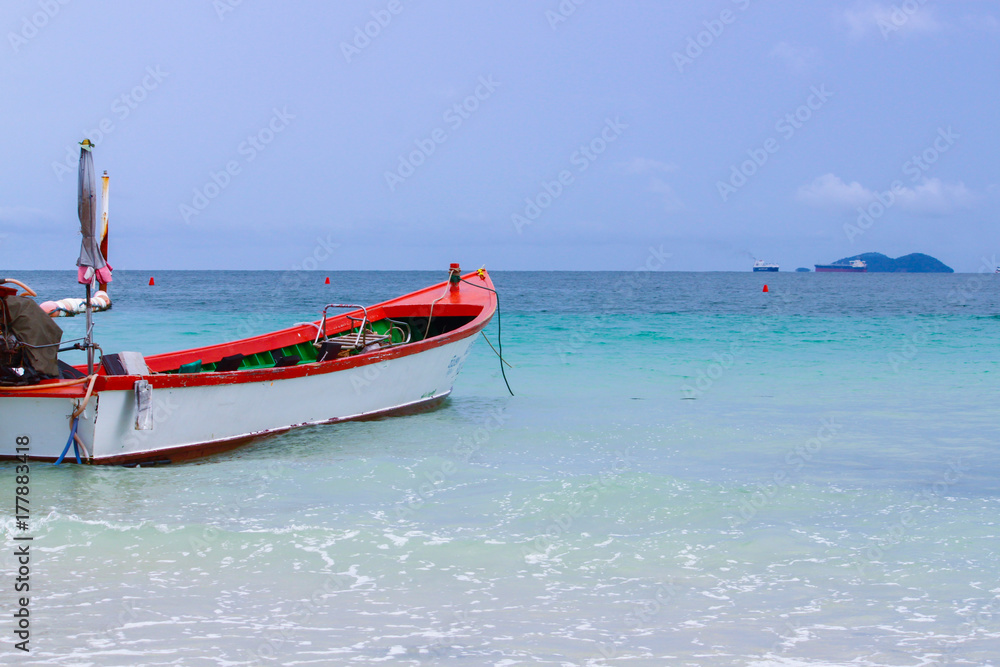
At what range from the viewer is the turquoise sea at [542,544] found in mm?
3953

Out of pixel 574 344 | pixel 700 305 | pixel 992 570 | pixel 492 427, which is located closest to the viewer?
pixel 992 570

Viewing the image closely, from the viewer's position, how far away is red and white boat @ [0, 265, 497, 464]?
667 centimetres

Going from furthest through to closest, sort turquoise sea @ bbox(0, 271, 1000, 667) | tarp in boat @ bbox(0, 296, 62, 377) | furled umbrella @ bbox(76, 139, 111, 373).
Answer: tarp in boat @ bbox(0, 296, 62, 377) → furled umbrella @ bbox(76, 139, 111, 373) → turquoise sea @ bbox(0, 271, 1000, 667)

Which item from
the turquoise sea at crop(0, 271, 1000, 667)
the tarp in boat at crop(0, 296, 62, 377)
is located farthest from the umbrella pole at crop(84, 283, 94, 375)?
the turquoise sea at crop(0, 271, 1000, 667)

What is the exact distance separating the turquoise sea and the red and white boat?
236 millimetres

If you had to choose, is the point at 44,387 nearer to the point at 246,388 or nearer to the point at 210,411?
the point at 210,411

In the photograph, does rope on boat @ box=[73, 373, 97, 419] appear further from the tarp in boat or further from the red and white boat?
the tarp in boat

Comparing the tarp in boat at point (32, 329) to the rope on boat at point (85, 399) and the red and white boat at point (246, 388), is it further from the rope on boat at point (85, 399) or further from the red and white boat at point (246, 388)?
the rope on boat at point (85, 399)

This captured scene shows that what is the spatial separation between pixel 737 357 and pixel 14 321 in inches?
572

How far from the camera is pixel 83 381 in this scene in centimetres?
655

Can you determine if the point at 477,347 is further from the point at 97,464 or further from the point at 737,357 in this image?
the point at 97,464

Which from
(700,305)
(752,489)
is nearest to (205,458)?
(752,489)

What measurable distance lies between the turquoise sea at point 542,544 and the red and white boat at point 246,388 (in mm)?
236

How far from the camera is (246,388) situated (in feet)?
25.3
